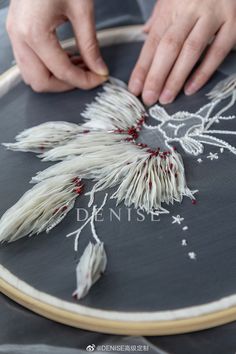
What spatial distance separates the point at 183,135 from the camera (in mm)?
711

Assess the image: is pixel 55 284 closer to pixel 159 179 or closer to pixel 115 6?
pixel 159 179

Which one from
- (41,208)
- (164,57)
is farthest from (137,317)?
(164,57)

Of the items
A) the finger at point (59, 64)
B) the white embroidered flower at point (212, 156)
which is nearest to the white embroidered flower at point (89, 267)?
the white embroidered flower at point (212, 156)

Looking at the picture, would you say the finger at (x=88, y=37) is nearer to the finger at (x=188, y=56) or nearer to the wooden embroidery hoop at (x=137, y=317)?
the finger at (x=188, y=56)

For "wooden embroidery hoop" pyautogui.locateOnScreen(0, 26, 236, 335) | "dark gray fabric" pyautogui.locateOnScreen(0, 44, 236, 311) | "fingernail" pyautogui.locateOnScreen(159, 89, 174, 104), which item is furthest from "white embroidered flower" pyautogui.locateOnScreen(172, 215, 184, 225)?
"fingernail" pyautogui.locateOnScreen(159, 89, 174, 104)

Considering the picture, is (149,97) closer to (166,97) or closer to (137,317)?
(166,97)

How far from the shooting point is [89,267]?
54cm

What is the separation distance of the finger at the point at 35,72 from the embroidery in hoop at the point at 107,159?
76 mm

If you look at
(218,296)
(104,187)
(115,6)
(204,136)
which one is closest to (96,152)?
(104,187)

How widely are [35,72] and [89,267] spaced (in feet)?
1.24

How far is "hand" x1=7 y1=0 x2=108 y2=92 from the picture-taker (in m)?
0.73

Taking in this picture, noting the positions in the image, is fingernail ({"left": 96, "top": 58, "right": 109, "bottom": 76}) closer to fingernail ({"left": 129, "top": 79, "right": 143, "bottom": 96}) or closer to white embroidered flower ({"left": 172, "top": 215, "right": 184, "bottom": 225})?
fingernail ({"left": 129, "top": 79, "right": 143, "bottom": 96})

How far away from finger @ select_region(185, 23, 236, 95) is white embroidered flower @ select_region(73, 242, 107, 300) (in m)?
0.34

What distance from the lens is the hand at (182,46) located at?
0.73m
